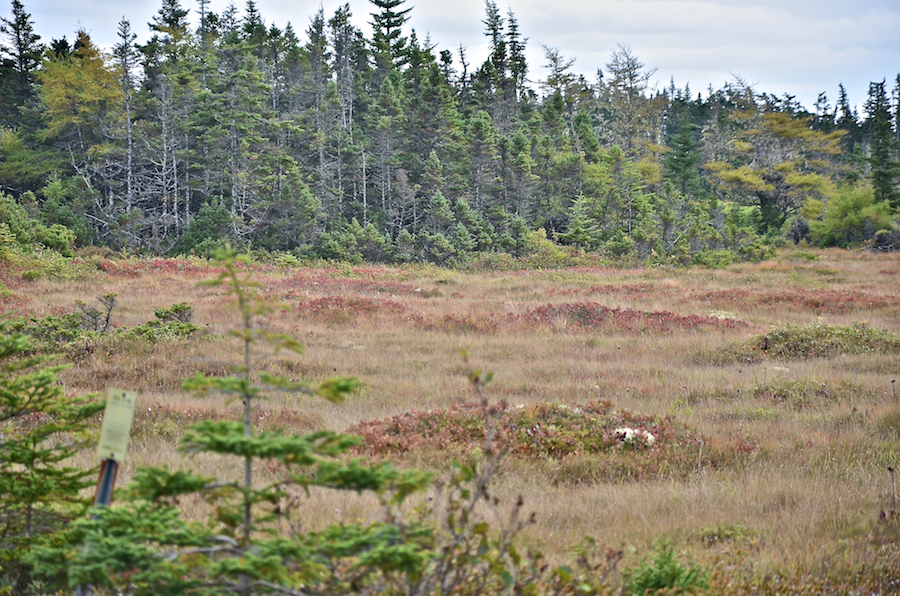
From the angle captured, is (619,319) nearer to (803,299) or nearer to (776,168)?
(803,299)

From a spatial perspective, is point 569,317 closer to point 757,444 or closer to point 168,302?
point 757,444

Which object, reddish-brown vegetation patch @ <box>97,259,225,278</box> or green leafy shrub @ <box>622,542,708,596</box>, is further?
reddish-brown vegetation patch @ <box>97,259,225,278</box>

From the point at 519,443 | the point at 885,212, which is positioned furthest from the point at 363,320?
the point at 885,212

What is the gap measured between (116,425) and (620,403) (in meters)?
7.48

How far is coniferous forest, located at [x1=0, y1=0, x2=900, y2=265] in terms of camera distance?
39.1 meters

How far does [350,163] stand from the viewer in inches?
1821

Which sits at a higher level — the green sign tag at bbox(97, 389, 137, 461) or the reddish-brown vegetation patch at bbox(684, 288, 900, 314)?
the green sign tag at bbox(97, 389, 137, 461)

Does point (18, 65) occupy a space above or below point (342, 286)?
above

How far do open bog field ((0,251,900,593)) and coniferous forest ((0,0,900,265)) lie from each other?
18.8 metres

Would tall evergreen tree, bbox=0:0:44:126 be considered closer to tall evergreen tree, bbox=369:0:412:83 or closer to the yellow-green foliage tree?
tall evergreen tree, bbox=369:0:412:83

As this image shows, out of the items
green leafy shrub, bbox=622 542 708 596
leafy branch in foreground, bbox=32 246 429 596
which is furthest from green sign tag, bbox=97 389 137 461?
green leafy shrub, bbox=622 542 708 596

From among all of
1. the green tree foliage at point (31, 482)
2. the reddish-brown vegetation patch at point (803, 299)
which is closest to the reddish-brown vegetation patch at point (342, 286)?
the reddish-brown vegetation patch at point (803, 299)

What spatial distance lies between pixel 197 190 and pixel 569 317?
32835 mm

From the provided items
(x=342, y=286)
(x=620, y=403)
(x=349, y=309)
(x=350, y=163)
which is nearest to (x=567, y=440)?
(x=620, y=403)
